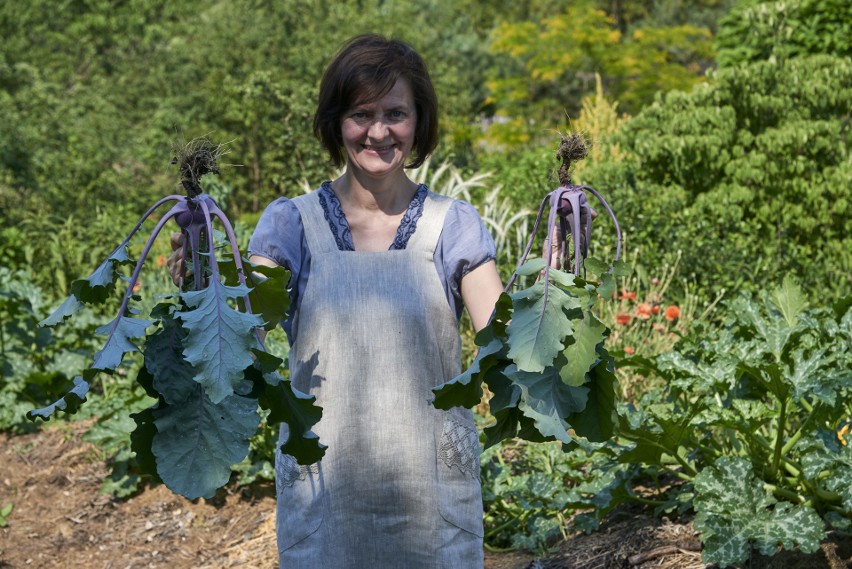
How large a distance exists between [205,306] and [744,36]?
9324 mm

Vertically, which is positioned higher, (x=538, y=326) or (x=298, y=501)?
(x=538, y=326)

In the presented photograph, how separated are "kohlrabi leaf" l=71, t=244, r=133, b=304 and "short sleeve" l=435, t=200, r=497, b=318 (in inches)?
31.8

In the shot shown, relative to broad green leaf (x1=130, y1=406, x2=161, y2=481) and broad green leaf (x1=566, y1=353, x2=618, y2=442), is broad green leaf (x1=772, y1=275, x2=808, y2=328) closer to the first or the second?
broad green leaf (x1=566, y1=353, x2=618, y2=442)

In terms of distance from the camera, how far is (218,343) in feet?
5.38

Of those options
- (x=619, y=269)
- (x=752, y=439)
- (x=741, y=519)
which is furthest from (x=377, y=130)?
(x=752, y=439)

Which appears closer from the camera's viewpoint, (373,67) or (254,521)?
(373,67)

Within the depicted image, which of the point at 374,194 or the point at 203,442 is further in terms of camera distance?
the point at 374,194

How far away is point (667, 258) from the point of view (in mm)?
6344

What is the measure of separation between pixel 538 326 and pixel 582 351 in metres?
0.10

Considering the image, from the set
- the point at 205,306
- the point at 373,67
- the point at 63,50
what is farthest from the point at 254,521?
the point at 63,50

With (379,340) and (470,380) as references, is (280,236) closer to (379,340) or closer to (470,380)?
(379,340)

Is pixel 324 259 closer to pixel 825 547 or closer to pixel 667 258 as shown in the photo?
pixel 825 547

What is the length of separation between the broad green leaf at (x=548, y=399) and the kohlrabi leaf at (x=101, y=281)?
71 centimetres

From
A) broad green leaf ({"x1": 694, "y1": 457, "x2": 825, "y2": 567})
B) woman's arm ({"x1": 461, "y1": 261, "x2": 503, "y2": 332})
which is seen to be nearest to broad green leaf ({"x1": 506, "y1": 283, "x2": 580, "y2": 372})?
woman's arm ({"x1": 461, "y1": 261, "x2": 503, "y2": 332})
